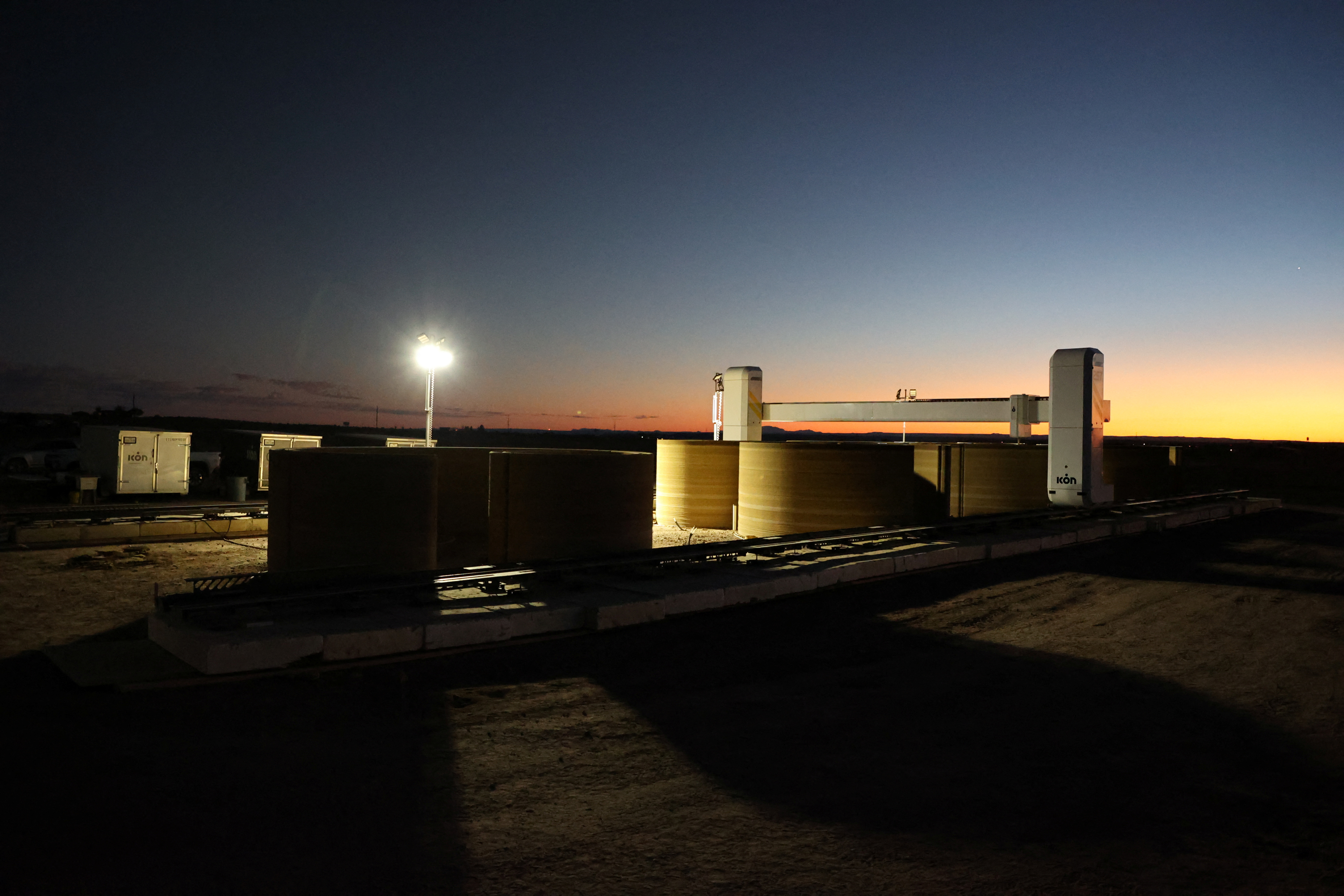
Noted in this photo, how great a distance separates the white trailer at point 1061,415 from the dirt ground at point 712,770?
26.0 feet

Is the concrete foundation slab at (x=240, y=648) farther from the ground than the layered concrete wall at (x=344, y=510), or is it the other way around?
the layered concrete wall at (x=344, y=510)

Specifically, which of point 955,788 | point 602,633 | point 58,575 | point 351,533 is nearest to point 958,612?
point 602,633

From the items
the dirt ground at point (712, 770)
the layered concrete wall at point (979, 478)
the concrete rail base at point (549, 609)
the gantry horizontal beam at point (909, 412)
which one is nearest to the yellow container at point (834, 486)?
the gantry horizontal beam at point (909, 412)

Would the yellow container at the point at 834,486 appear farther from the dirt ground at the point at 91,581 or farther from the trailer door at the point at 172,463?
the trailer door at the point at 172,463

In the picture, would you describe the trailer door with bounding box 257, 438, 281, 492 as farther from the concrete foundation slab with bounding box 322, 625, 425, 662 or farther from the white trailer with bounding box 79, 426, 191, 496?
the concrete foundation slab with bounding box 322, 625, 425, 662

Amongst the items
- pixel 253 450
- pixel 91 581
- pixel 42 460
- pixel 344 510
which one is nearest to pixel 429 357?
pixel 91 581

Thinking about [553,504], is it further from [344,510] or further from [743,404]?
[743,404]

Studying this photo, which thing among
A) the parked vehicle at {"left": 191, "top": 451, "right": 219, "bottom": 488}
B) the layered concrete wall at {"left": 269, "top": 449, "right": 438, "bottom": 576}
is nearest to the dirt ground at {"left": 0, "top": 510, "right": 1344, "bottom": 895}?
the layered concrete wall at {"left": 269, "top": 449, "right": 438, "bottom": 576}

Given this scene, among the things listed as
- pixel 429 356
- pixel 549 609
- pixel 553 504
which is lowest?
pixel 549 609

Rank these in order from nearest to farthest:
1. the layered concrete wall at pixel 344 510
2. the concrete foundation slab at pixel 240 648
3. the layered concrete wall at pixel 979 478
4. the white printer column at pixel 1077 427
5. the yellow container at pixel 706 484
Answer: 1. the concrete foundation slab at pixel 240 648
2. the layered concrete wall at pixel 344 510
3. the white printer column at pixel 1077 427
4. the layered concrete wall at pixel 979 478
5. the yellow container at pixel 706 484

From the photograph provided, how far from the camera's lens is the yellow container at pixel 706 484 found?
65.7 feet

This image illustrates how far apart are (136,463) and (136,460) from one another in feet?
0.32

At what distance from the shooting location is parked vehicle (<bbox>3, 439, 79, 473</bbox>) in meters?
33.6

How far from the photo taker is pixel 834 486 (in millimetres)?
16625
